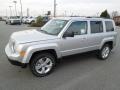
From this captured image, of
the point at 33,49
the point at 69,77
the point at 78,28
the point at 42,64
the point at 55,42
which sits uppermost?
the point at 78,28

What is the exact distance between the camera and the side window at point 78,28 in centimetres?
483

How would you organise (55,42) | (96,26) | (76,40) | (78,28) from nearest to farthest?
(55,42)
(76,40)
(78,28)
(96,26)

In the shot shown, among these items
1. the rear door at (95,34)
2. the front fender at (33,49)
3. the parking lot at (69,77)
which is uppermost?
the rear door at (95,34)

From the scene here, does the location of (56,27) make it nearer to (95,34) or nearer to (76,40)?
(76,40)

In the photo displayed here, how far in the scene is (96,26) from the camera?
562 centimetres

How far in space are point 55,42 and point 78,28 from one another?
1.15 meters

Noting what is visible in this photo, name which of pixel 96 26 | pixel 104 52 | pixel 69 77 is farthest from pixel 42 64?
pixel 104 52

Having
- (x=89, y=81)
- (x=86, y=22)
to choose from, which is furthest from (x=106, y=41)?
(x=89, y=81)

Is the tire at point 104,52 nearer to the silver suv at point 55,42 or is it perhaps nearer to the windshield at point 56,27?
the silver suv at point 55,42

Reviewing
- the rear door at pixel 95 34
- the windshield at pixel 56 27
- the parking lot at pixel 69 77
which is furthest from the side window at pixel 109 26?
the windshield at pixel 56 27

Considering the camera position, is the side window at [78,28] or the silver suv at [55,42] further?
the side window at [78,28]

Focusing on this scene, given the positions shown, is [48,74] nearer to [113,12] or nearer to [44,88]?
[44,88]

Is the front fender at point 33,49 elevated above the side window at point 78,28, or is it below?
below

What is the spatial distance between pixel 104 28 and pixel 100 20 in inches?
15.0
